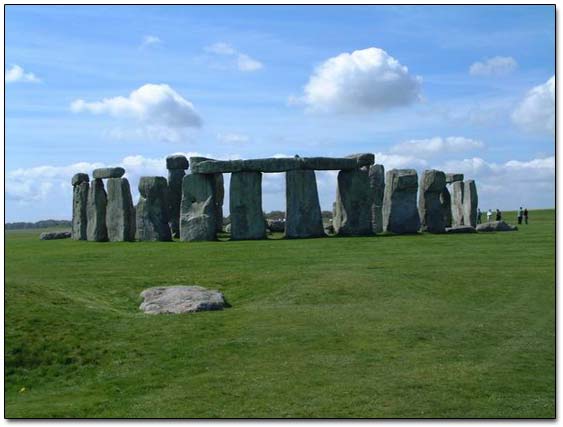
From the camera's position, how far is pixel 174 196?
37781mm

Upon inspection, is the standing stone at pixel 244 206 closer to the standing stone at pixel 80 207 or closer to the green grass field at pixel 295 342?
the standing stone at pixel 80 207

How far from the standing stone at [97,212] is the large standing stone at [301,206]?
8339 mm

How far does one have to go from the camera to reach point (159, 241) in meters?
33.3

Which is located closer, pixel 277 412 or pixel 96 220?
pixel 277 412

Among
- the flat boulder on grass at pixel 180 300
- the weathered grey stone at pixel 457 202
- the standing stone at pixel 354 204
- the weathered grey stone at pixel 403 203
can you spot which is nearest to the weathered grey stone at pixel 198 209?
the standing stone at pixel 354 204

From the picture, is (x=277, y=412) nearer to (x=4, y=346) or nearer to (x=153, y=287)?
(x=4, y=346)

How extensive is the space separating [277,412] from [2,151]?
16.9 feet

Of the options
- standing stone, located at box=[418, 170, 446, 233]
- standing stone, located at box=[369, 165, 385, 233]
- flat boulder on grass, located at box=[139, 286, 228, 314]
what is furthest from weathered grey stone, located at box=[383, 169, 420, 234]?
flat boulder on grass, located at box=[139, 286, 228, 314]

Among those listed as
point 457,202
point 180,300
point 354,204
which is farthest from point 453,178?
point 180,300

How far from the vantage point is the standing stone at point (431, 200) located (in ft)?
114

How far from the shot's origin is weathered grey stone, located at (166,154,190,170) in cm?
3753

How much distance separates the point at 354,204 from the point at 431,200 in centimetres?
398

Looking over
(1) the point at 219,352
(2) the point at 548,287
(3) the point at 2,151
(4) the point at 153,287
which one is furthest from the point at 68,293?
(2) the point at 548,287

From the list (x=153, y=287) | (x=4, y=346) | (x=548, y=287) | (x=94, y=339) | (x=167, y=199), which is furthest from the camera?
(x=167, y=199)
